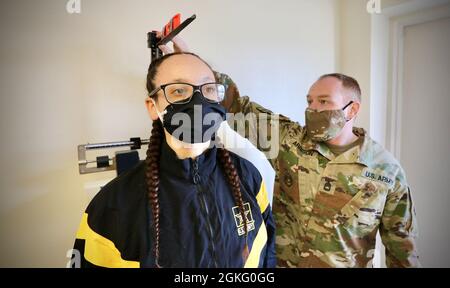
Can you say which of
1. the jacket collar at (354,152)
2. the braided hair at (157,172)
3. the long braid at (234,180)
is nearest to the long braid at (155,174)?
the braided hair at (157,172)

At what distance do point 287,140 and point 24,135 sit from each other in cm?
91

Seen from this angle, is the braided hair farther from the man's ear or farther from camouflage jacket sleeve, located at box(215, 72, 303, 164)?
camouflage jacket sleeve, located at box(215, 72, 303, 164)

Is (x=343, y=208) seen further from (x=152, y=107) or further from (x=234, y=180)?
(x=152, y=107)

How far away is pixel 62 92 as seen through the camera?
2.90 feet

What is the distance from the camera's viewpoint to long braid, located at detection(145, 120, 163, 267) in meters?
0.58

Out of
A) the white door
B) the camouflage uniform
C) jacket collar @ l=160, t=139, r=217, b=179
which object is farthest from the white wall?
jacket collar @ l=160, t=139, r=217, b=179

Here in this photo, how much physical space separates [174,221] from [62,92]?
0.62 m

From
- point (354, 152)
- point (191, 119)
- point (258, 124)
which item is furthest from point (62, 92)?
point (354, 152)

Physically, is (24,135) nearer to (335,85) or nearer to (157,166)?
(157,166)

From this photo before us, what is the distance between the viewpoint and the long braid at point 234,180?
652 millimetres

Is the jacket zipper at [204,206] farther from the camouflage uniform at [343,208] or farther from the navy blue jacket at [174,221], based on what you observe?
the camouflage uniform at [343,208]

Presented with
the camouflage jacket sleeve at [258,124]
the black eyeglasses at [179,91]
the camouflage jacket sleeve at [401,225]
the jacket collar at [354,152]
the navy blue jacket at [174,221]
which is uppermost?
the black eyeglasses at [179,91]

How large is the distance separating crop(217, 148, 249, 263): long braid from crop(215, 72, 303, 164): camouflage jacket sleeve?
37 centimetres

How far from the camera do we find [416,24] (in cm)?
97
